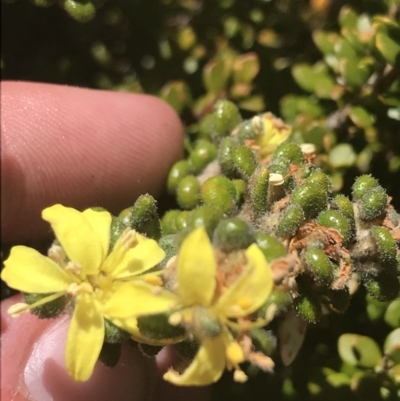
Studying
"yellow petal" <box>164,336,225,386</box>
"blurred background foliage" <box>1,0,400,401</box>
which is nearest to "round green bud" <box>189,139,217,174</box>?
"blurred background foliage" <box>1,0,400,401</box>

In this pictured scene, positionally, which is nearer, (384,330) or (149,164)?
(384,330)

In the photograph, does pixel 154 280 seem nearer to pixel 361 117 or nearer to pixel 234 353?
pixel 234 353

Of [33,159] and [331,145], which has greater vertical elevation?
[331,145]

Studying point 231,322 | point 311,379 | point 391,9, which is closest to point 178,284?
point 231,322

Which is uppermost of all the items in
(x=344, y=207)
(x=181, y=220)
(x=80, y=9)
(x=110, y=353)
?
(x=80, y=9)

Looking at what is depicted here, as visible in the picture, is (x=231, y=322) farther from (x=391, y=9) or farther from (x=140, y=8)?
(x=140, y=8)

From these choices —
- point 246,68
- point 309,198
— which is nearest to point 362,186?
point 309,198
